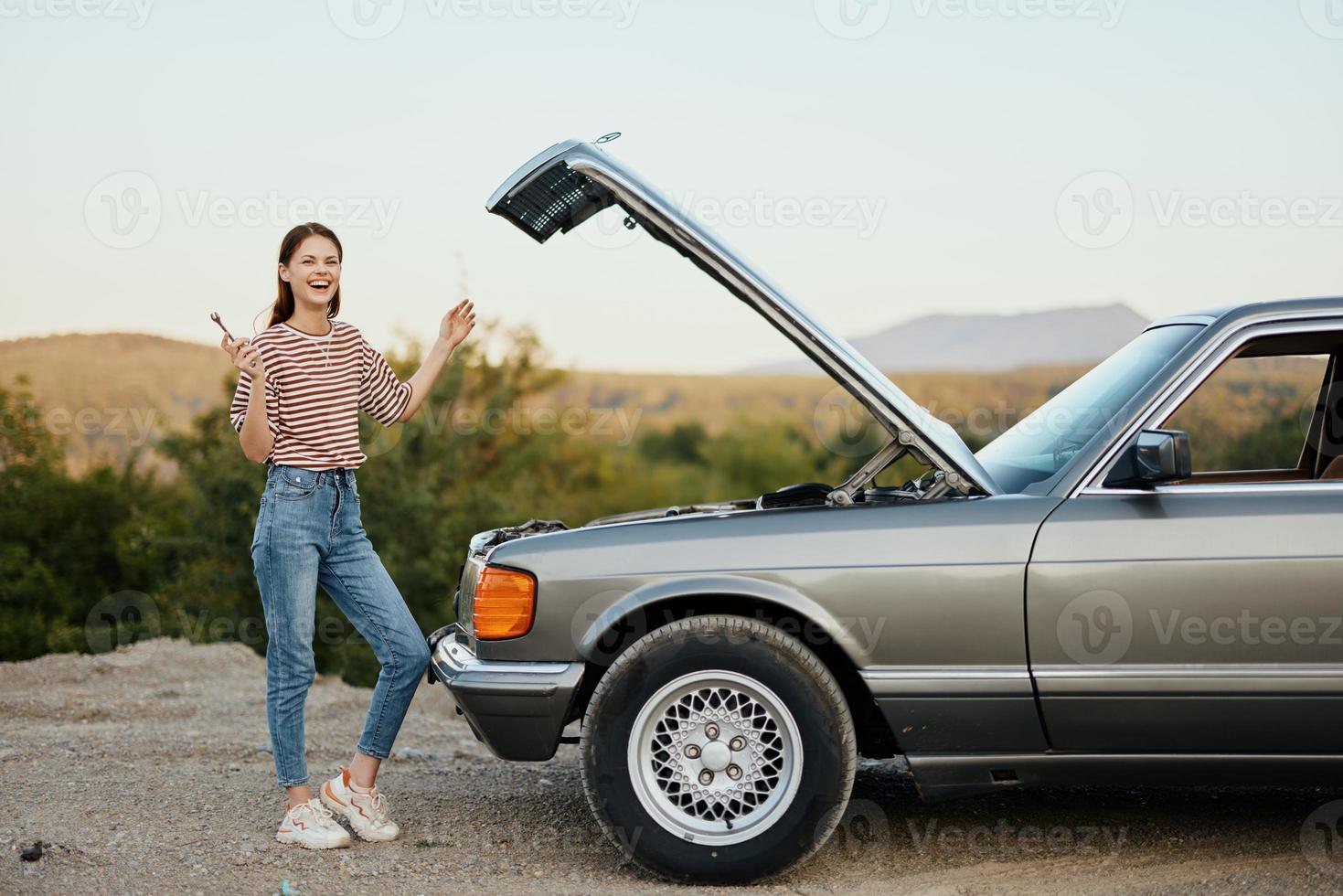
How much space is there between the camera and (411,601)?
2266cm

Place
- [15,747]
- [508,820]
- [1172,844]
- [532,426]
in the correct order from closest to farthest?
[1172,844] → [508,820] → [15,747] → [532,426]

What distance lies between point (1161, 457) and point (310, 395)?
2980mm

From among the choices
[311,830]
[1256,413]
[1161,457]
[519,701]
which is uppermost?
[1161,457]

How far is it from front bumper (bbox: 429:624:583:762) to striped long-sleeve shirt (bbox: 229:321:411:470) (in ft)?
2.94

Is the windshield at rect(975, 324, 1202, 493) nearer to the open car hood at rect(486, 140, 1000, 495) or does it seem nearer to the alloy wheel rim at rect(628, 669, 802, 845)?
the open car hood at rect(486, 140, 1000, 495)

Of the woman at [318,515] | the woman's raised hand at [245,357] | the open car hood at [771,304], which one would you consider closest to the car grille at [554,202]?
the open car hood at [771,304]

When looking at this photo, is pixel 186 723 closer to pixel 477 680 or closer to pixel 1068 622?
pixel 477 680

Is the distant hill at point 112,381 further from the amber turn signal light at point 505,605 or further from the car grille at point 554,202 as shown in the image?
the amber turn signal light at point 505,605

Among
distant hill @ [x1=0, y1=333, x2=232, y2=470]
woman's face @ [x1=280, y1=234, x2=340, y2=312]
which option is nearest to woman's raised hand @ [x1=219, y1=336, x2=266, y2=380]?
woman's face @ [x1=280, y1=234, x2=340, y2=312]

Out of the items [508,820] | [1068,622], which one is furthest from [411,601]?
[1068,622]

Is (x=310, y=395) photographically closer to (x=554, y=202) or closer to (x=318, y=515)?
(x=318, y=515)

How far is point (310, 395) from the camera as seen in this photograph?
14.0 feet

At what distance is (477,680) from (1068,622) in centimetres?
206

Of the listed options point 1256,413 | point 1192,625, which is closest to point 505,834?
point 1192,625
